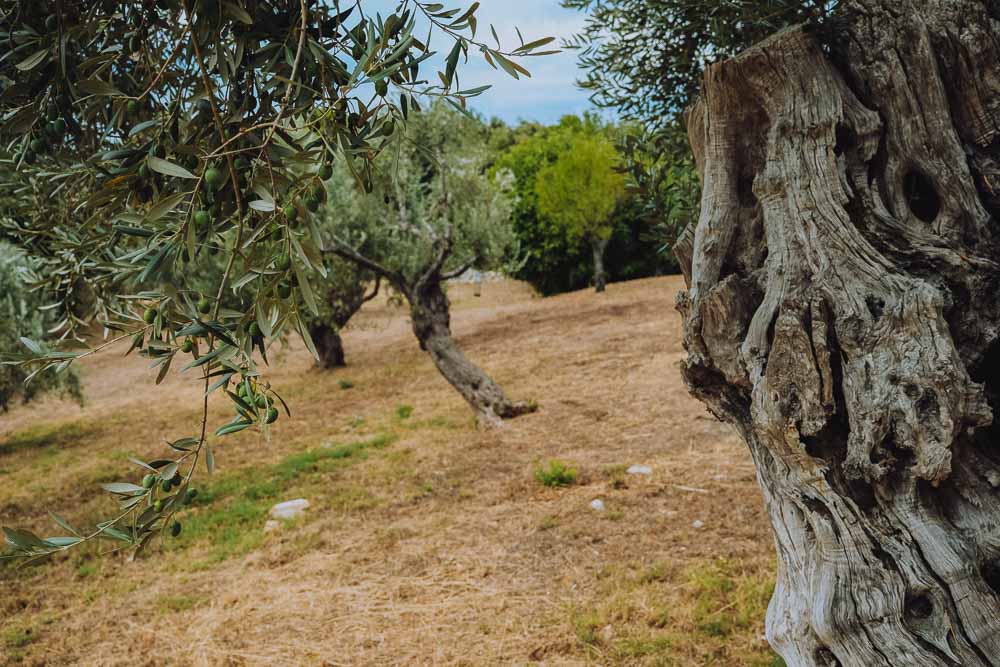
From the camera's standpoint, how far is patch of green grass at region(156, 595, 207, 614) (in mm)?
5008

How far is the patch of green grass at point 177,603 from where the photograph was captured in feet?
16.4

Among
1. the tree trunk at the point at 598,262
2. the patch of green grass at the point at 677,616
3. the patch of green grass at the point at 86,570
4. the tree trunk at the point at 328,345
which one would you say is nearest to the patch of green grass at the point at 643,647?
the patch of green grass at the point at 677,616

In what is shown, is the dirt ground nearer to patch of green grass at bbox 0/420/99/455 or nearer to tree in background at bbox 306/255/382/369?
patch of green grass at bbox 0/420/99/455

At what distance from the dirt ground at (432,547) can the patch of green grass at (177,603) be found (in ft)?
0.04

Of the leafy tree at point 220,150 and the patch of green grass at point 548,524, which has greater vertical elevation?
the leafy tree at point 220,150

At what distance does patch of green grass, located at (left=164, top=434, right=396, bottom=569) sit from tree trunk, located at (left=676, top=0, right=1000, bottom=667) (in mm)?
4494

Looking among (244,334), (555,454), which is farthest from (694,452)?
(244,334)

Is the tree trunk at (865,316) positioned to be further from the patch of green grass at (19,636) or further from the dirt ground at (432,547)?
the patch of green grass at (19,636)

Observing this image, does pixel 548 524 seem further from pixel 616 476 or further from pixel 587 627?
pixel 587 627

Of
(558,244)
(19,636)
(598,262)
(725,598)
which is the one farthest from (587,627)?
(558,244)

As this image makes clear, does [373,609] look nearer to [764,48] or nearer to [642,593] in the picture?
[642,593]

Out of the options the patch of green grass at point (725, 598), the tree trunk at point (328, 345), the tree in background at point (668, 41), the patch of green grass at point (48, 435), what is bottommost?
the patch of green grass at point (48, 435)

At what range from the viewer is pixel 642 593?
449cm

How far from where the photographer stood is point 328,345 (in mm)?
14742
